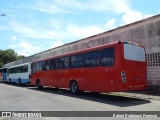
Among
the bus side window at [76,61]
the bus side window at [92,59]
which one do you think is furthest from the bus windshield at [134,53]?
the bus side window at [76,61]

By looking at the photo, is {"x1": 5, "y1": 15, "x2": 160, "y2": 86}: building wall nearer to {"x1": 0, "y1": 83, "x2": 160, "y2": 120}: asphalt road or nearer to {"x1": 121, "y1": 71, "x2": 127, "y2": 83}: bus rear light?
{"x1": 0, "y1": 83, "x2": 160, "y2": 120}: asphalt road

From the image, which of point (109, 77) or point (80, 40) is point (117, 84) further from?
point (80, 40)

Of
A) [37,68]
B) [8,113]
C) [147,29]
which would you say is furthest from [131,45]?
[37,68]

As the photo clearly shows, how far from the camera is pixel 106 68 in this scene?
13711 millimetres

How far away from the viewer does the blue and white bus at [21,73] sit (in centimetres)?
2859

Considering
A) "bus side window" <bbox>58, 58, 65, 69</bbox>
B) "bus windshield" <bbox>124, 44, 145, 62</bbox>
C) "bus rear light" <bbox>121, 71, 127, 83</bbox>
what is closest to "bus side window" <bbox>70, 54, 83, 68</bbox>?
"bus side window" <bbox>58, 58, 65, 69</bbox>

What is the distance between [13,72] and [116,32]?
63.6 ft

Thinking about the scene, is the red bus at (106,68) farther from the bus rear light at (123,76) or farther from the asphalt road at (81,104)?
the asphalt road at (81,104)

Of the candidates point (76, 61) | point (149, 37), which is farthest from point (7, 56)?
point (149, 37)

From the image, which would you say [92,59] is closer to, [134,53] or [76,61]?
[76,61]

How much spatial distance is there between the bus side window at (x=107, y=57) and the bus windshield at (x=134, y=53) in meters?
0.75

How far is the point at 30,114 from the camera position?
9570 mm

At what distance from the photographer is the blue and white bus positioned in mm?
28587

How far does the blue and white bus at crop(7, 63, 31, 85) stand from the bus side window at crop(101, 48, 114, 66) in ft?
50.8
